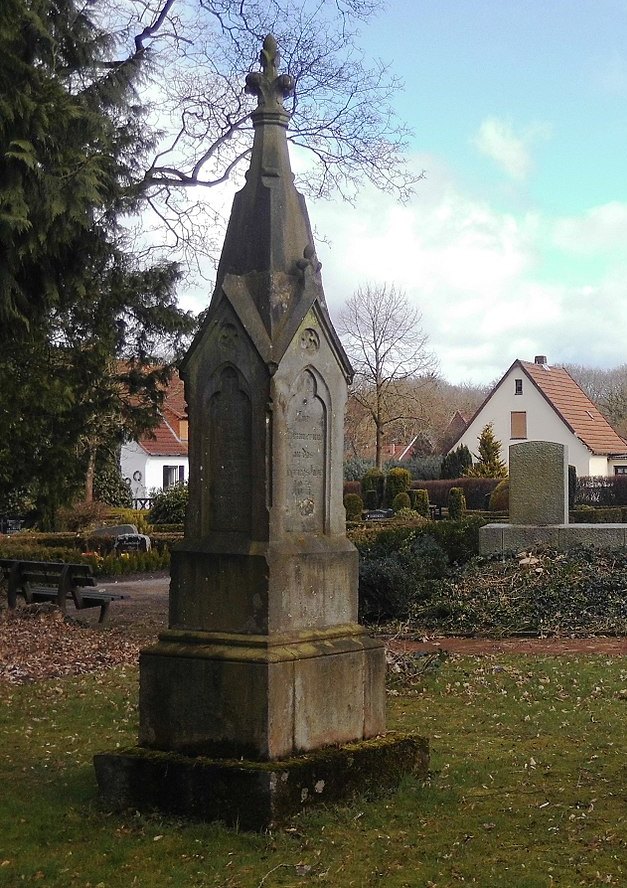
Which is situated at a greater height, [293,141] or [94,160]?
[293,141]

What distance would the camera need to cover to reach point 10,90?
39.2ft

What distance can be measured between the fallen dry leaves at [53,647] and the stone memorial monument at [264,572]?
16.7 ft

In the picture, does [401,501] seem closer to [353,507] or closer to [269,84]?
[353,507]

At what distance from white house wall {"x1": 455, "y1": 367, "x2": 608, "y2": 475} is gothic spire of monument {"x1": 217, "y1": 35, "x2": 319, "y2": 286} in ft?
170

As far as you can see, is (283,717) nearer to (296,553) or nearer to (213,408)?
(296,553)

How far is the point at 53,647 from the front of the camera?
40.6 feet

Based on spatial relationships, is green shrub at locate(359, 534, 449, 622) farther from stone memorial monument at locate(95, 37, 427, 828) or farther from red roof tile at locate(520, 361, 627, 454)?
red roof tile at locate(520, 361, 627, 454)

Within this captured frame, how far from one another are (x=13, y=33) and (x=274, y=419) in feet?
25.1

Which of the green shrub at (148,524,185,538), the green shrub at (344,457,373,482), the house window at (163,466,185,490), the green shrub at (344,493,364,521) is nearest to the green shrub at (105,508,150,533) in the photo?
the green shrub at (148,524,185,538)

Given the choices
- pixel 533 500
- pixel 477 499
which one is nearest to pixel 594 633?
pixel 533 500

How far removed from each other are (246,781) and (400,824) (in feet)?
2.79

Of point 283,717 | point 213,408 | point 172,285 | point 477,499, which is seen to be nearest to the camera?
point 283,717

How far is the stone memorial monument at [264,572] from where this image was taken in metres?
5.77

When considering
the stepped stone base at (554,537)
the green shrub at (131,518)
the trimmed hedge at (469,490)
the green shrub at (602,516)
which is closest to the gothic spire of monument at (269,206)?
the stepped stone base at (554,537)
